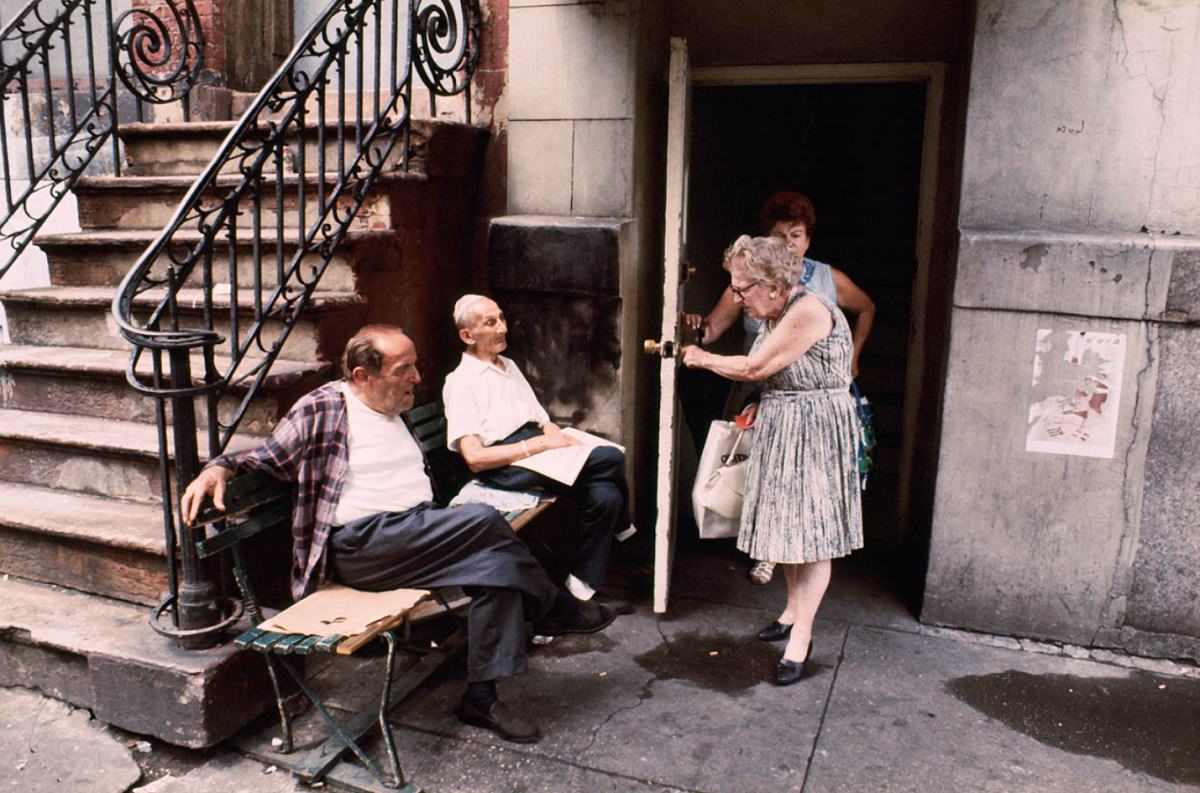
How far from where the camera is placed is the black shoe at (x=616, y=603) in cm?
455

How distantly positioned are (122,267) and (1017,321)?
427 cm

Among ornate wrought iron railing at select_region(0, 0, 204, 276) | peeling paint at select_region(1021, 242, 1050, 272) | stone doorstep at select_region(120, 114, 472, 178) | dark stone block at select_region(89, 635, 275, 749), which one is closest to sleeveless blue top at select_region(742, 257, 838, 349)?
peeling paint at select_region(1021, 242, 1050, 272)

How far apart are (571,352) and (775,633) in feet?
5.34

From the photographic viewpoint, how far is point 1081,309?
4.01 m

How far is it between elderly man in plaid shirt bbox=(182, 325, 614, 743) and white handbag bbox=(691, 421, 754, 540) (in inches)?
39.9

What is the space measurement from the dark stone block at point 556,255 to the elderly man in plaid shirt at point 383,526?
1.27m

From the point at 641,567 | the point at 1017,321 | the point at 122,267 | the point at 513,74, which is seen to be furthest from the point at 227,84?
the point at 1017,321

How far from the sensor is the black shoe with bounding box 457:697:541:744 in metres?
3.45

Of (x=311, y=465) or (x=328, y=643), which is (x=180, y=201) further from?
(x=328, y=643)

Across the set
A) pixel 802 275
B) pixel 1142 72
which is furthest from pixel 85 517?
pixel 1142 72

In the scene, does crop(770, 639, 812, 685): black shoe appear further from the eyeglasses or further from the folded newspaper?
the eyeglasses

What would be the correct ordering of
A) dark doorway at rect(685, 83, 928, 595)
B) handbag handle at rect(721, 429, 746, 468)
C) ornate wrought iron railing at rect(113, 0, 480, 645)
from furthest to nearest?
1. dark doorway at rect(685, 83, 928, 595)
2. handbag handle at rect(721, 429, 746, 468)
3. ornate wrought iron railing at rect(113, 0, 480, 645)

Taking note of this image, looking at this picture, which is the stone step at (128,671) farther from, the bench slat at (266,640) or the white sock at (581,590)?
the white sock at (581,590)

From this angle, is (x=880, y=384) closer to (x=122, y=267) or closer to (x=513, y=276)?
(x=513, y=276)
